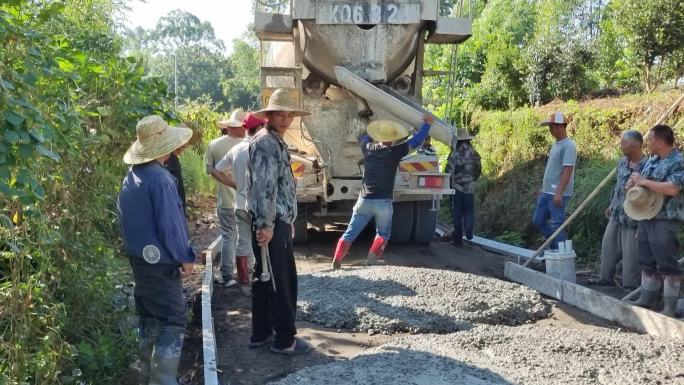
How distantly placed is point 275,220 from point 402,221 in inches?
177

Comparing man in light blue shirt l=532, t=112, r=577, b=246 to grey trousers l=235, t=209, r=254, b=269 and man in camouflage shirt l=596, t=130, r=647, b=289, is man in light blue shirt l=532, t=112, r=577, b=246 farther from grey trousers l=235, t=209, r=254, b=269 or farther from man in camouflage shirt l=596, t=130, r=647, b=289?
grey trousers l=235, t=209, r=254, b=269

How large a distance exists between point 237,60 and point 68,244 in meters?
73.5

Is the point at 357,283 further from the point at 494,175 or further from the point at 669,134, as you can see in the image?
the point at 494,175

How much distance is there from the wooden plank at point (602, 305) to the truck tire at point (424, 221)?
196 cm

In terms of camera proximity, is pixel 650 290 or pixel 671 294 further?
pixel 650 290

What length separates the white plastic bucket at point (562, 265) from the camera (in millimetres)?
6719

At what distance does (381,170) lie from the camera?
7.15 meters

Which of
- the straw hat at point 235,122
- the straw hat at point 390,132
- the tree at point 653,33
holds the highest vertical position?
the tree at point 653,33

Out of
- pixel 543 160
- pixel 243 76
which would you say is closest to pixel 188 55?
pixel 243 76

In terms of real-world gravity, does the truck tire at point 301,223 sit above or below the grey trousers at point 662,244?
below

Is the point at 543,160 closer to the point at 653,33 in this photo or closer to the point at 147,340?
the point at 653,33

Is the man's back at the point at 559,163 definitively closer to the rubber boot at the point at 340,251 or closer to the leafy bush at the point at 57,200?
the rubber boot at the point at 340,251

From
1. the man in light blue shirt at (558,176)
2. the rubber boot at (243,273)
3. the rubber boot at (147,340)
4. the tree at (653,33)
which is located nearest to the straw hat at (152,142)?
the rubber boot at (147,340)

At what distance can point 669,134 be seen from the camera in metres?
5.71
